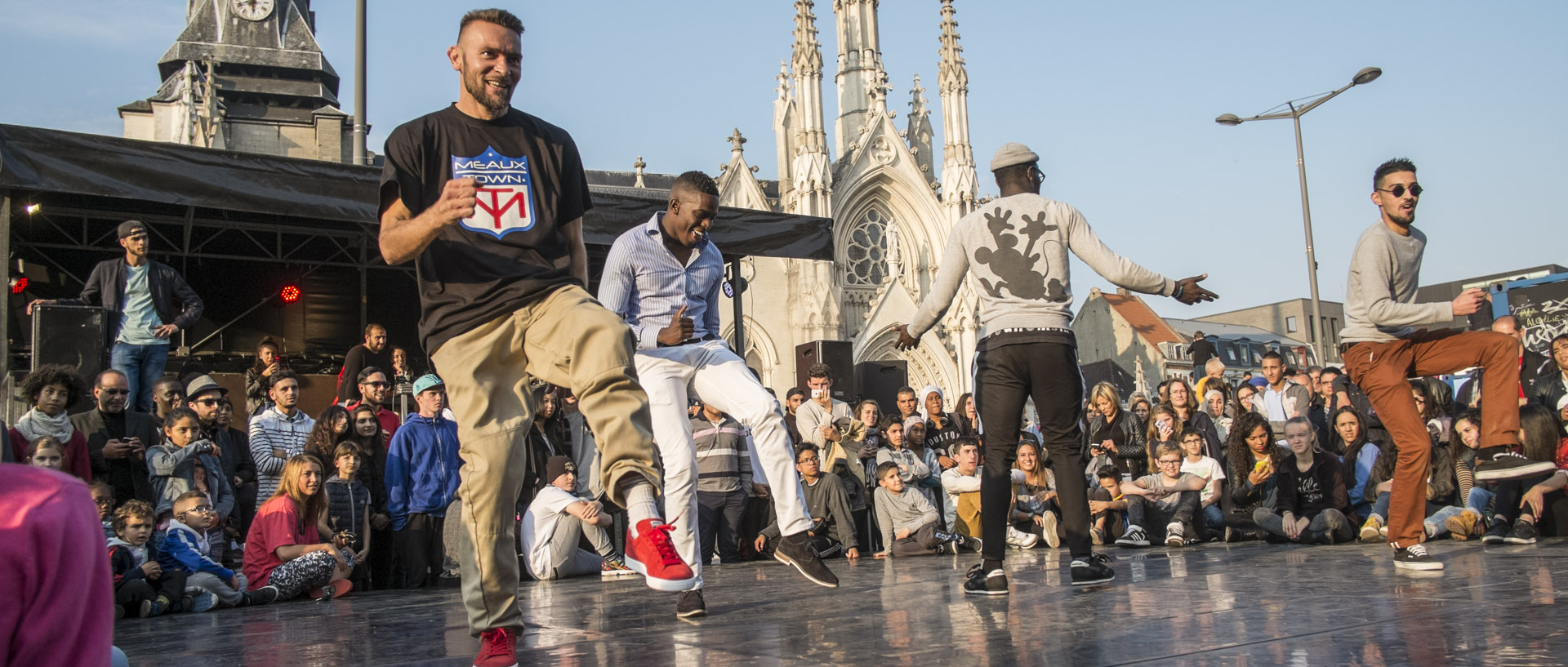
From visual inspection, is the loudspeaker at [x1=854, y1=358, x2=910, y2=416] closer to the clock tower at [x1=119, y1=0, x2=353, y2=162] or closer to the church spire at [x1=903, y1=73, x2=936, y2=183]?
the clock tower at [x1=119, y1=0, x2=353, y2=162]

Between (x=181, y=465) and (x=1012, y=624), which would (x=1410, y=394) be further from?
(x=181, y=465)

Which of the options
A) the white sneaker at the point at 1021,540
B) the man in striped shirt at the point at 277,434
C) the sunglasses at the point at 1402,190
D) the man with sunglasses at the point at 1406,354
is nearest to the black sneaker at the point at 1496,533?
the man with sunglasses at the point at 1406,354

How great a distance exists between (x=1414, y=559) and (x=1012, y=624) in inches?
102

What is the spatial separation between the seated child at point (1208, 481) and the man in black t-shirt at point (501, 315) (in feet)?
24.3

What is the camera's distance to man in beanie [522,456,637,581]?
8.20 m

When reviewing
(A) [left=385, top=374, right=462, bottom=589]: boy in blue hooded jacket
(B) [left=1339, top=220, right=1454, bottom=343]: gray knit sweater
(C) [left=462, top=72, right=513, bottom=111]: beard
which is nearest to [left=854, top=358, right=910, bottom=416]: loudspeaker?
(A) [left=385, top=374, right=462, bottom=589]: boy in blue hooded jacket

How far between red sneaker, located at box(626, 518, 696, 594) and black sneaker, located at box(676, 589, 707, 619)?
0.84 m

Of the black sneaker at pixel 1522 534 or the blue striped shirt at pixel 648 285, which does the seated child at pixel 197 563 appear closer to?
the blue striped shirt at pixel 648 285

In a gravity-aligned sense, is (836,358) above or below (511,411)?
above

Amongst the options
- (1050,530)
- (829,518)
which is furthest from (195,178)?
(1050,530)

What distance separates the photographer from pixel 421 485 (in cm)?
835

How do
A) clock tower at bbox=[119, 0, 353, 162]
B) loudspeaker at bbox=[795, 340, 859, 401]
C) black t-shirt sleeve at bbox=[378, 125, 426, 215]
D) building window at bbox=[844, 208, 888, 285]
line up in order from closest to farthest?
black t-shirt sleeve at bbox=[378, 125, 426, 215], loudspeaker at bbox=[795, 340, 859, 401], clock tower at bbox=[119, 0, 353, 162], building window at bbox=[844, 208, 888, 285]

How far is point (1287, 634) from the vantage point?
309 centimetres

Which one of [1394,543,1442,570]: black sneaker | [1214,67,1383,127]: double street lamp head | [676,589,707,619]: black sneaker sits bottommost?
[1394,543,1442,570]: black sneaker
